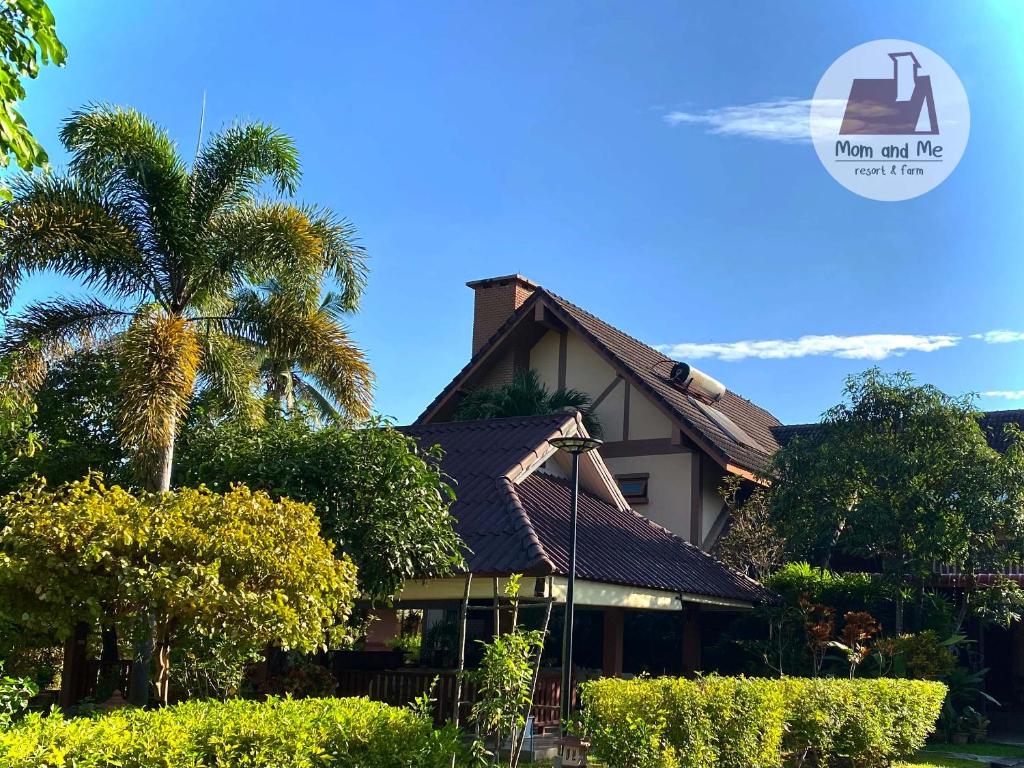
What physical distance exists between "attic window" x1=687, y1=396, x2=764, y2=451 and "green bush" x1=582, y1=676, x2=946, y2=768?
12.6m

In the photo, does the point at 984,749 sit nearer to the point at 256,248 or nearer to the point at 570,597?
the point at 570,597

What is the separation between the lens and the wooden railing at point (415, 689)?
1555 centimetres

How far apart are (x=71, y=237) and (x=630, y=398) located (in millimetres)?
15745

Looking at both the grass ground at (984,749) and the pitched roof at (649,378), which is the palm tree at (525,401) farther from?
the grass ground at (984,749)

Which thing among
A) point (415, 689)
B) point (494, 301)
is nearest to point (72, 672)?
point (415, 689)

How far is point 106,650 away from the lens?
1509 centimetres

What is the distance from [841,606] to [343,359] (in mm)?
12294

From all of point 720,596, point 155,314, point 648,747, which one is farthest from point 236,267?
point 720,596

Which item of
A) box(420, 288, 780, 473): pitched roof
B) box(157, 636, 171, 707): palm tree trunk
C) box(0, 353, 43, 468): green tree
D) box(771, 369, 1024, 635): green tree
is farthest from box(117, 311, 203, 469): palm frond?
box(420, 288, 780, 473): pitched roof

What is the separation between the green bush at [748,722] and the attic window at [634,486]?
36.4ft

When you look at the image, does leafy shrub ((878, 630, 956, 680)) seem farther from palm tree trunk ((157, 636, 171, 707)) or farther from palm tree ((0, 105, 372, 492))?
palm tree trunk ((157, 636, 171, 707))

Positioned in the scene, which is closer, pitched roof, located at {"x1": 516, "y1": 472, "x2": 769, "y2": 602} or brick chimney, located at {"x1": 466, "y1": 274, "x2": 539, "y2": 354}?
pitched roof, located at {"x1": 516, "y1": 472, "x2": 769, "y2": 602}

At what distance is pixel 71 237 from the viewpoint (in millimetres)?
14172

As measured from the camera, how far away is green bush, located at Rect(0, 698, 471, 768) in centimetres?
626
